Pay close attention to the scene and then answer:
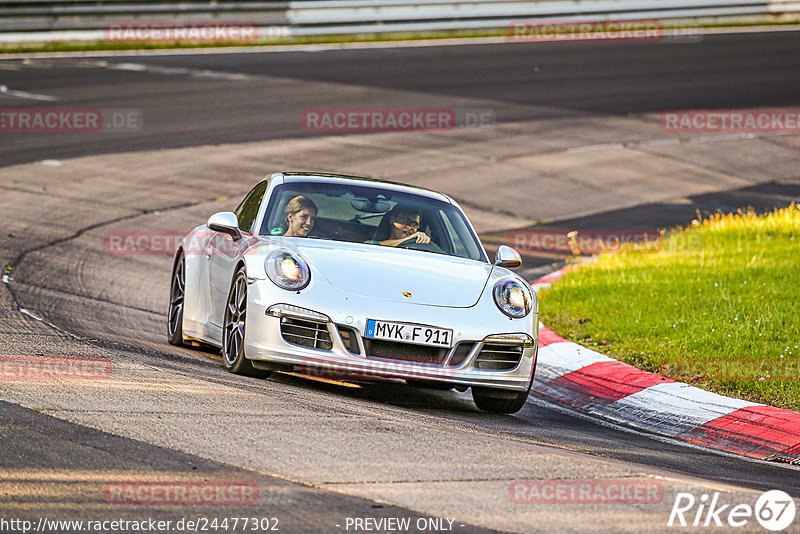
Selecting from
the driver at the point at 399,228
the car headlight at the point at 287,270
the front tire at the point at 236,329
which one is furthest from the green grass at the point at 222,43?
the car headlight at the point at 287,270

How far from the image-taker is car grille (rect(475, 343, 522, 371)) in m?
7.10

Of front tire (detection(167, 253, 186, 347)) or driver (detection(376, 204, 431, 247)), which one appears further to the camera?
front tire (detection(167, 253, 186, 347))

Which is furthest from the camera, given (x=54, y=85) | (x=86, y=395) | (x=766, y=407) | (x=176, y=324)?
(x=54, y=85)

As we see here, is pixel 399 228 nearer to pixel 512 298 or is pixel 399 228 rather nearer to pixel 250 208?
pixel 512 298

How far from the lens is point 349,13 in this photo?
28.9 meters

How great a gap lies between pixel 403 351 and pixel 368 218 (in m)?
1.48

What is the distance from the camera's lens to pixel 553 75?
24891 mm

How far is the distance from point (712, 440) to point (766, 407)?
1.71ft

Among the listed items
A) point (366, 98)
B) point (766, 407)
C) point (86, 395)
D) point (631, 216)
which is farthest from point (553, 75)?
A: point (86, 395)

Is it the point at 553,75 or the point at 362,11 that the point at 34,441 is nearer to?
the point at 553,75

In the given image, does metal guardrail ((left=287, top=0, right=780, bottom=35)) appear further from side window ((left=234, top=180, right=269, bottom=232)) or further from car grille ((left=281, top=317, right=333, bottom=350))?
car grille ((left=281, top=317, right=333, bottom=350))

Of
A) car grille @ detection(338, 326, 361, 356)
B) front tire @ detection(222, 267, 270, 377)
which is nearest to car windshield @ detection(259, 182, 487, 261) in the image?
front tire @ detection(222, 267, 270, 377)

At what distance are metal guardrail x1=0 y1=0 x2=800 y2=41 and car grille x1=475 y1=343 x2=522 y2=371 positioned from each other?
68.6 feet

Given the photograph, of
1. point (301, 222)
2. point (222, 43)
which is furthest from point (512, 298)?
point (222, 43)
